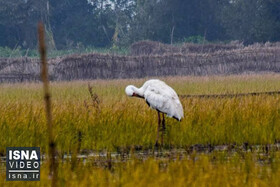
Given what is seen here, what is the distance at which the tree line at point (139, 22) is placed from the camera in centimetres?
4378

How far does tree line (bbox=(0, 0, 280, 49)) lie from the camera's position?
144 feet

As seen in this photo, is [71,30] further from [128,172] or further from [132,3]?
[128,172]

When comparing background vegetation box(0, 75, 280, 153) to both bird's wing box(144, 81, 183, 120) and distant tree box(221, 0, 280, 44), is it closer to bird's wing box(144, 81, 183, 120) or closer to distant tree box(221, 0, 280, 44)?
bird's wing box(144, 81, 183, 120)

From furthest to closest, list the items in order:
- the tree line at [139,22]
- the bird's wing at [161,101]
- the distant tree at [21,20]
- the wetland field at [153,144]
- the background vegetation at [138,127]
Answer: the distant tree at [21,20]
the tree line at [139,22]
the bird's wing at [161,101]
the background vegetation at [138,127]
the wetland field at [153,144]

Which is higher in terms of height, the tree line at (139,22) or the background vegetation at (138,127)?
the tree line at (139,22)

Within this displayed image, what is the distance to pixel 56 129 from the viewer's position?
934cm

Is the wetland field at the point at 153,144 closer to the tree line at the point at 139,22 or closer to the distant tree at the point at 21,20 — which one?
the tree line at the point at 139,22

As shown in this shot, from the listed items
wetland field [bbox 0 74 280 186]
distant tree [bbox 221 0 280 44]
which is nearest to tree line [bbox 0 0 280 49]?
distant tree [bbox 221 0 280 44]

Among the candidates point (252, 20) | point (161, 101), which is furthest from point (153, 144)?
point (252, 20)

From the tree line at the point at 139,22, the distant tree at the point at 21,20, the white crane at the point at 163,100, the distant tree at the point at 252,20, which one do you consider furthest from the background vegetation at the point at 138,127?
the distant tree at the point at 21,20

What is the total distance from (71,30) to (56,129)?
41.5 meters

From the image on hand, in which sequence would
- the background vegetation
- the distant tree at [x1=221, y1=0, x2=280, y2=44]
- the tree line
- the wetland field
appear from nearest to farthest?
the wetland field, the background vegetation, the distant tree at [x1=221, y1=0, x2=280, y2=44], the tree line

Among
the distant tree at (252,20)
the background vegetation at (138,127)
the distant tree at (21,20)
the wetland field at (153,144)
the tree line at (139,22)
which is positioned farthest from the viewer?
the distant tree at (21,20)

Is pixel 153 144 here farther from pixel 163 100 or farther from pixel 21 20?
pixel 21 20
